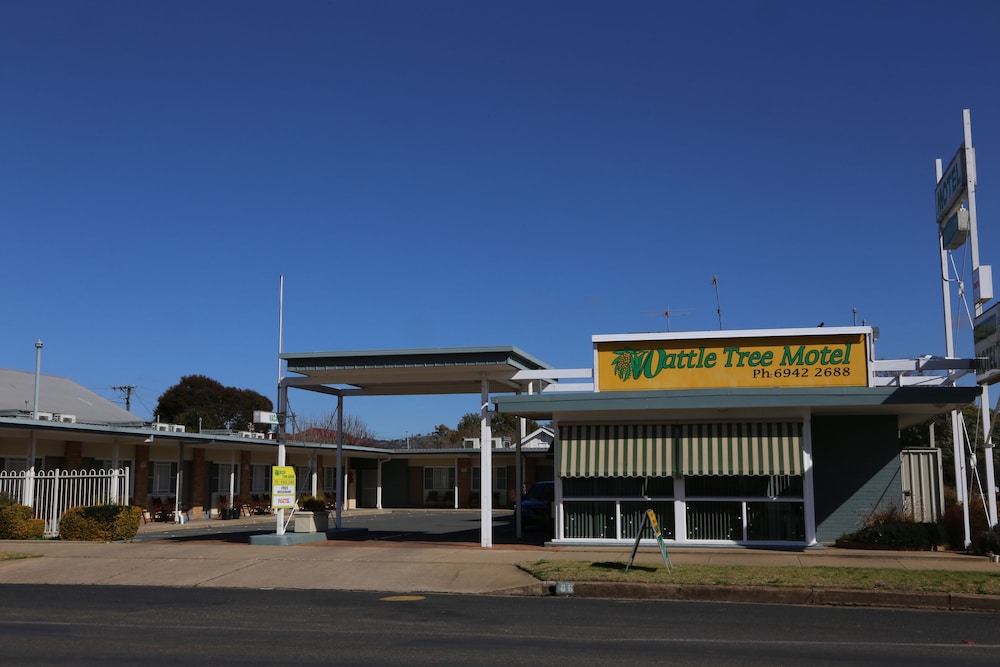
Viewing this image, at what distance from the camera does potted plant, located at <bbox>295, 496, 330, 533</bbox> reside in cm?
2323

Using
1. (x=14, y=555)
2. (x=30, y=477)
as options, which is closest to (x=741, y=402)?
(x=14, y=555)

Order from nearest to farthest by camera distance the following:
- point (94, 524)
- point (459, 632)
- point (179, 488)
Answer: point (459, 632)
point (94, 524)
point (179, 488)

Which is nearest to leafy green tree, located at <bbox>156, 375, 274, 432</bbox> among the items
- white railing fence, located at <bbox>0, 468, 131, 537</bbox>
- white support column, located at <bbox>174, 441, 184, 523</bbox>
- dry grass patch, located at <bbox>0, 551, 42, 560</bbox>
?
Result: white support column, located at <bbox>174, 441, 184, 523</bbox>

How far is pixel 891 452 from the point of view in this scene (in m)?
20.3

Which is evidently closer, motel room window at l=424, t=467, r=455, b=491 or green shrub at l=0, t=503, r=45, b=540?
green shrub at l=0, t=503, r=45, b=540

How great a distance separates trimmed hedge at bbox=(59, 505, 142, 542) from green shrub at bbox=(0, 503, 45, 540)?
2.98 ft

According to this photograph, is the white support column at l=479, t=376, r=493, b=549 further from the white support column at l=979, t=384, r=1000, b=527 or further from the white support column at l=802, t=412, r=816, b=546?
the white support column at l=979, t=384, r=1000, b=527

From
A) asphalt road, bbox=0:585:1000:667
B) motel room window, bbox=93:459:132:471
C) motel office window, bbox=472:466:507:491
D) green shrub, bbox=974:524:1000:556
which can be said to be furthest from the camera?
motel office window, bbox=472:466:507:491

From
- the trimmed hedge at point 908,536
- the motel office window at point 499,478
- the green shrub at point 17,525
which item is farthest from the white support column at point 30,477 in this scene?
the motel office window at point 499,478

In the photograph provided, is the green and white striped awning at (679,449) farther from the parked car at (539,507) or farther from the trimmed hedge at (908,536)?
the parked car at (539,507)

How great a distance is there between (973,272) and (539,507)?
45.9 ft

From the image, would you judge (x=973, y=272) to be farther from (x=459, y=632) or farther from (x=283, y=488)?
(x=283, y=488)

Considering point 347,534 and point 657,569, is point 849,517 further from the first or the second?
point 347,534

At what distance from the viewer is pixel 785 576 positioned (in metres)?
14.7
